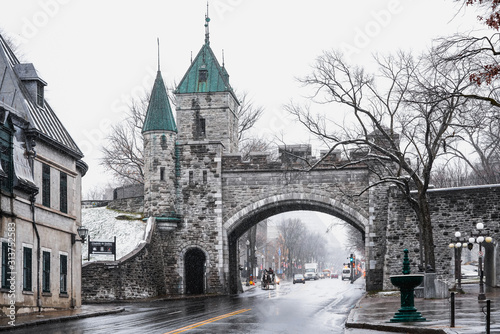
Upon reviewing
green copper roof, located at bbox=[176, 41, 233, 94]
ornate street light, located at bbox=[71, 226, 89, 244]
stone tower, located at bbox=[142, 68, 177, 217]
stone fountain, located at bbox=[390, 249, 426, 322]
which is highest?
green copper roof, located at bbox=[176, 41, 233, 94]

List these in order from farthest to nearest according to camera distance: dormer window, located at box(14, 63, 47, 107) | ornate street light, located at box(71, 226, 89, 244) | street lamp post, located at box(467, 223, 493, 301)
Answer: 1. ornate street light, located at box(71, 226, 89, 244)
2. dormer window, located at box(14, 63, 47, 107)
3. street lamp post, located at box(467, 223, 493, 301)

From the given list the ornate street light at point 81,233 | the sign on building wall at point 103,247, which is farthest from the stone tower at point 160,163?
the ornate street light at point 81,233

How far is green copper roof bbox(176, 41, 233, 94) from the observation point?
48.3 meters

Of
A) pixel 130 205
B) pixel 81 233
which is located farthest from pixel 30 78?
pixel 130 205

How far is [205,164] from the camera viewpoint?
4150 centimetres

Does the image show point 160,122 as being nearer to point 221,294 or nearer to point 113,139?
point 221,294

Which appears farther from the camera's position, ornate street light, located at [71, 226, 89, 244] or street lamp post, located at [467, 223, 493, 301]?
ornate street light, located at [71, 226, 89, 244]

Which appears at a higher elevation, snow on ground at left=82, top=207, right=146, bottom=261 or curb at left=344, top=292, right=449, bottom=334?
snow on ground at left=82, top=207, right=146, bottom=261

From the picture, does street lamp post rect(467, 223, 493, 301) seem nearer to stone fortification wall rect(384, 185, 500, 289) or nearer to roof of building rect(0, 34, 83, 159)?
stone fortification wall rect(384, 185, 500, 289)

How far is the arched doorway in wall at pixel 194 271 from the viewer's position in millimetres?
42188

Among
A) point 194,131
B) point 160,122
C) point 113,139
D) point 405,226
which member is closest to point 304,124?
point 405,226

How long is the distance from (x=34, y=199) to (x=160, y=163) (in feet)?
51.8

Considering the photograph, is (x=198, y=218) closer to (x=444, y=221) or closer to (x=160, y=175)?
(x=160, y=175)

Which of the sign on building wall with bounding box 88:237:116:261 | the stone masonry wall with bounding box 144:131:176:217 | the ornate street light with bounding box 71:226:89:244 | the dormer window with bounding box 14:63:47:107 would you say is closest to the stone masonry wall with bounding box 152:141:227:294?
the stone masonry wall with bounding box 144:131:176:217
